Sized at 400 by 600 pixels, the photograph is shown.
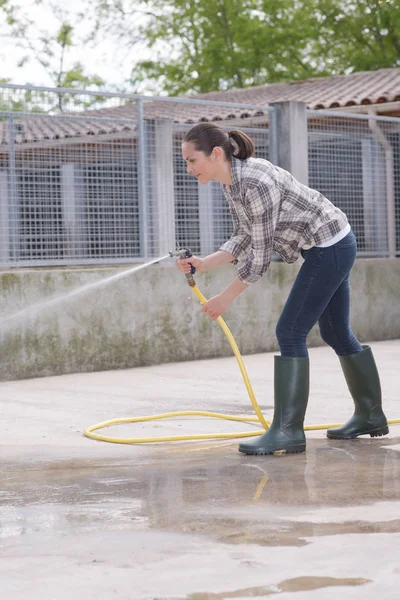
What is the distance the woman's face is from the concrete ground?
1.46 metres

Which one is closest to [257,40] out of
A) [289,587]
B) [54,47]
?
[54,47]

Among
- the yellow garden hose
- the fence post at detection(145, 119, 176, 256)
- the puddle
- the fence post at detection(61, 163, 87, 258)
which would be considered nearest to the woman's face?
the yellow garden hose

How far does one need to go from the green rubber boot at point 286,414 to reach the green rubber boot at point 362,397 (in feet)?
1.61

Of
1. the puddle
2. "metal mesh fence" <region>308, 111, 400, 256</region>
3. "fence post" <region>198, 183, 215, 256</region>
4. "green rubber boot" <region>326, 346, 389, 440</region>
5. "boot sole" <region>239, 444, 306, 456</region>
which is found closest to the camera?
the puddle

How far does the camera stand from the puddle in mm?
3158

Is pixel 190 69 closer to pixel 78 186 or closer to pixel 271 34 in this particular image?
pixel 271 34

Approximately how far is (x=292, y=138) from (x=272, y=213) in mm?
6742

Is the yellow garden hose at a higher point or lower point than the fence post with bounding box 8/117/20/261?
lower

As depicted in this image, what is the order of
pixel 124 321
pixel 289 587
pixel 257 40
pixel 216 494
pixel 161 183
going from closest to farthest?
pixel 289 587 → pixel 216 494 → pixel 124 321 → pixel 161 183 → pixel 257 40

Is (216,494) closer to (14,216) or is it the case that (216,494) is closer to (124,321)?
(14,216)

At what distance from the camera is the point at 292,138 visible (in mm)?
12039

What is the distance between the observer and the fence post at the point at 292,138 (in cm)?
1205

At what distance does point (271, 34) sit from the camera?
1375 inches

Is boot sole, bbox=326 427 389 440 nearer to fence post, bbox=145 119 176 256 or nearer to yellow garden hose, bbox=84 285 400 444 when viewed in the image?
yellow garden hose, bbox=84 285 400 444
